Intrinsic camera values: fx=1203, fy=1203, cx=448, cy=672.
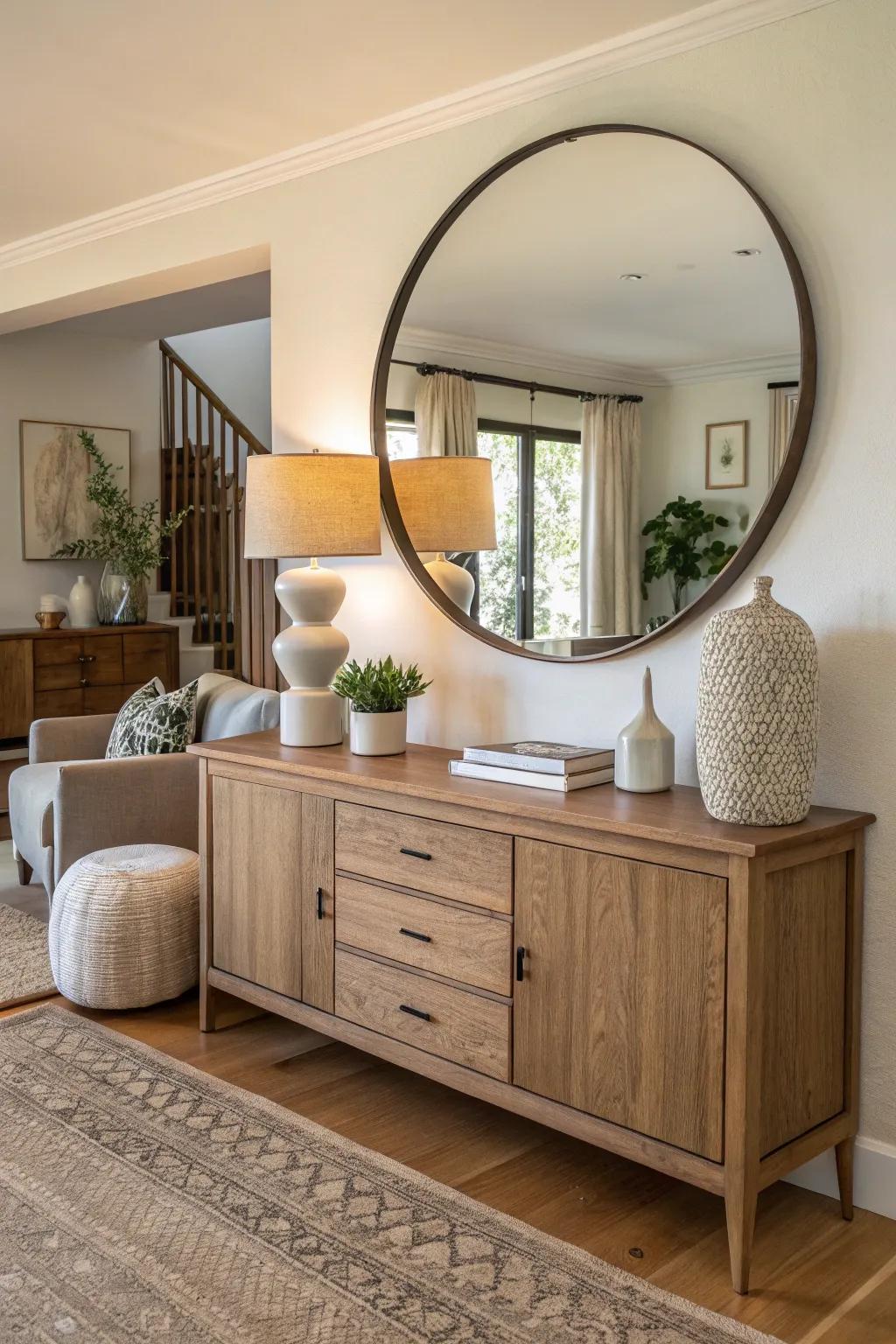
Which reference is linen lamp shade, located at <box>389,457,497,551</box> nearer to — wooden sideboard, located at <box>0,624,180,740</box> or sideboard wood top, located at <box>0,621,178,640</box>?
wooden sideboard, located at <box>0,624,180,740</box>

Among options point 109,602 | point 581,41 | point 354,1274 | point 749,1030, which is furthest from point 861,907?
point 109,602

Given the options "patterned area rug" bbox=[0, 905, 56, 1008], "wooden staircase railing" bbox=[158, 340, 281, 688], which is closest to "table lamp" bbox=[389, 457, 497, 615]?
"patterned area rug" bbox=[0, 905, 56, 1008]

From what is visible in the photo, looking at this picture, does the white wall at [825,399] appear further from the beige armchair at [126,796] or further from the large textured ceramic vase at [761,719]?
the beige armchair at [126,796]

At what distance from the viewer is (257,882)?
3.08m

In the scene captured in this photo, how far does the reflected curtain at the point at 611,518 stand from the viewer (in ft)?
9.00

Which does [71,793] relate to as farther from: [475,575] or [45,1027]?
[475,575]

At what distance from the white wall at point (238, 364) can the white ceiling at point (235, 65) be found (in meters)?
4.06

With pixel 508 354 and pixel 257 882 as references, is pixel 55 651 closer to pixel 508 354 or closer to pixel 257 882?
pixel 257 882

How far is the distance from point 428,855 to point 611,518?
2.89 feet

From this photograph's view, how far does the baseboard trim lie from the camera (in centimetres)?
234

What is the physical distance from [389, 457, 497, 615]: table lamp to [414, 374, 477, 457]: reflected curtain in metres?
0.03

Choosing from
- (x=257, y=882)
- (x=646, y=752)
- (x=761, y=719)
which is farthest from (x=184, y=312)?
(x=761, y=719)

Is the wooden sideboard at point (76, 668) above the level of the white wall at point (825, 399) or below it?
below

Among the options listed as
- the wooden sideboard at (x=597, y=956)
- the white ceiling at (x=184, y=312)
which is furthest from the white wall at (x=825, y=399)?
the white ceiling at (x=184, y=312)
